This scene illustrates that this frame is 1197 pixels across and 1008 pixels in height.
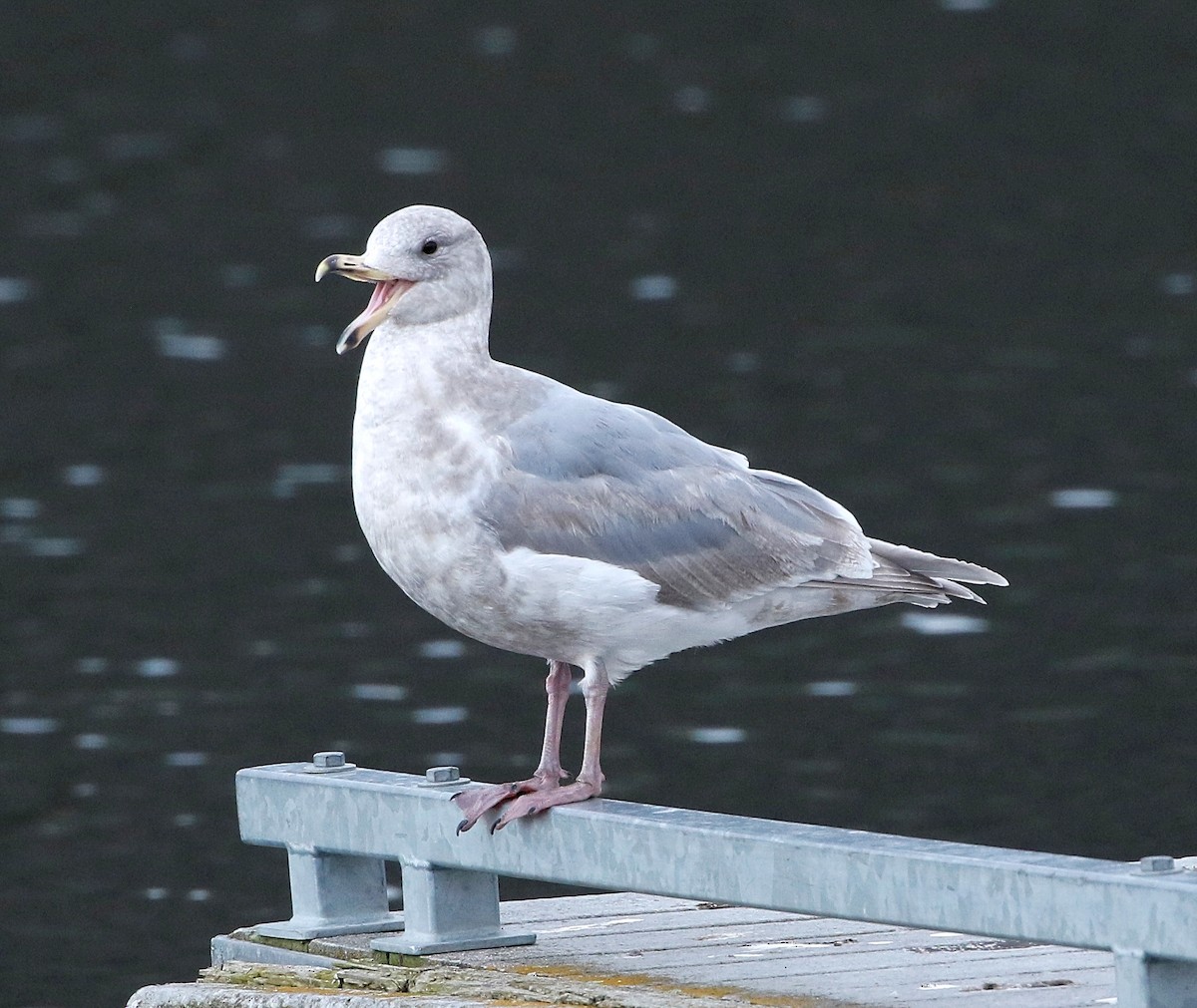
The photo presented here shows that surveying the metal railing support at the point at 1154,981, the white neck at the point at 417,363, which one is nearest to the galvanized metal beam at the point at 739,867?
the metal railing support at the point at 1154,981

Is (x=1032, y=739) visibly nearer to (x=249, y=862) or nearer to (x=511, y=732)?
(x=511, y=732)

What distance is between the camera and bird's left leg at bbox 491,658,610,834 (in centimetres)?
591

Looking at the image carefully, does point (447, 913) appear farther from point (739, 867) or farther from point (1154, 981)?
point (1154, 981)

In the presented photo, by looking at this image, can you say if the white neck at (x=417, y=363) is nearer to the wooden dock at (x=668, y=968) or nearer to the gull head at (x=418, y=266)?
the gull head at (x=418, y=266)

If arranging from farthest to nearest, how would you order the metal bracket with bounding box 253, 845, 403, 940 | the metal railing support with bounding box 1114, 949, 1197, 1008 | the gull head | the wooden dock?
the metal bracket with bounding box 253, 845, 403, 940
the gull head
the wooden dock
the metal railing support with bounding box 1114, 949, 1197, 1008

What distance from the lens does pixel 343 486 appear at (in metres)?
16.9

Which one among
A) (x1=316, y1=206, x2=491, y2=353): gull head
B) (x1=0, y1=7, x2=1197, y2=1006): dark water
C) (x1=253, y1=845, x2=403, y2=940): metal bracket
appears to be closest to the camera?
(x1=316, y1=206, x2=491, y2=353): gull head

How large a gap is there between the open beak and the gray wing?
379 millimetres

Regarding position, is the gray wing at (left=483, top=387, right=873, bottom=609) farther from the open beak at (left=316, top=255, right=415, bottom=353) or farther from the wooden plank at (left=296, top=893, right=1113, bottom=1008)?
the wooden plank at (left=296, top=893, right=1113, bottom=1008)

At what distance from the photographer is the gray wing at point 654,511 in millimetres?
5941

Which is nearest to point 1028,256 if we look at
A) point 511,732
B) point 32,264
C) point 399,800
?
point 32,264

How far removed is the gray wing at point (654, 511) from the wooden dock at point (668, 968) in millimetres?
796

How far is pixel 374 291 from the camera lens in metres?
6.05

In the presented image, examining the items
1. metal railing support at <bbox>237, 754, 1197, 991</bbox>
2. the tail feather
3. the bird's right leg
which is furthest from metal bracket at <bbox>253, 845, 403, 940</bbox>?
the tail feather
